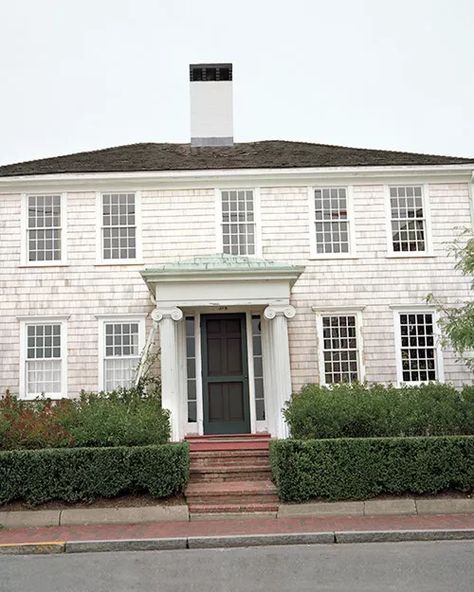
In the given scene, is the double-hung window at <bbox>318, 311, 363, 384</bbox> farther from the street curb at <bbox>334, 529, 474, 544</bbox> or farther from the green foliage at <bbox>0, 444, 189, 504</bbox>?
the street curb at <bbox>334, 529, 474, 544</bbox>

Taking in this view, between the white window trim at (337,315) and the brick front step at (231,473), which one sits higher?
the white window trim at (337,315)

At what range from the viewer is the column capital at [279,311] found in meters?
14.5

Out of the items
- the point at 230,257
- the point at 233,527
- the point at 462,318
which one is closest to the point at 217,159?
the point at 230,257

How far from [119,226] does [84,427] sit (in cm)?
580

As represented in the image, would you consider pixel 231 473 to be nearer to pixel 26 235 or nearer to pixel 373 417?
pixel 373 417

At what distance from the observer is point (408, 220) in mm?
16906

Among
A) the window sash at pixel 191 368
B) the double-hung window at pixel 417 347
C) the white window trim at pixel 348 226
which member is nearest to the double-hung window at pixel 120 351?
the window sash at pixel 191 368

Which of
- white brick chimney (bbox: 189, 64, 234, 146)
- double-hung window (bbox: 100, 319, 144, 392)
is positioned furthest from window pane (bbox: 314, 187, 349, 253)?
double-hung window (bbox: 100, 319, 144, 392)

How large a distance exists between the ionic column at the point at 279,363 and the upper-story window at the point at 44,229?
526 cm

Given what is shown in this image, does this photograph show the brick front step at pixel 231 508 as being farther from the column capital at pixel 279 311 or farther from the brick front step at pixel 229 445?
the column capital at pixel 279 311

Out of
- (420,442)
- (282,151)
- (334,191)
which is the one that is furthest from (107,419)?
(282,151)

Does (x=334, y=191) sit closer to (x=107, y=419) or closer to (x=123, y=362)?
(x=123, y=362)

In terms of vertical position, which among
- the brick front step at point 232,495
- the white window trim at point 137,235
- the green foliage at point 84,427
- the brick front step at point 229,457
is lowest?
the brick front step at point 232,495

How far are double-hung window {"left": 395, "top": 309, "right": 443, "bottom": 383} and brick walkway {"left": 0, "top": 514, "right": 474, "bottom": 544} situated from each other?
5.34 metres
